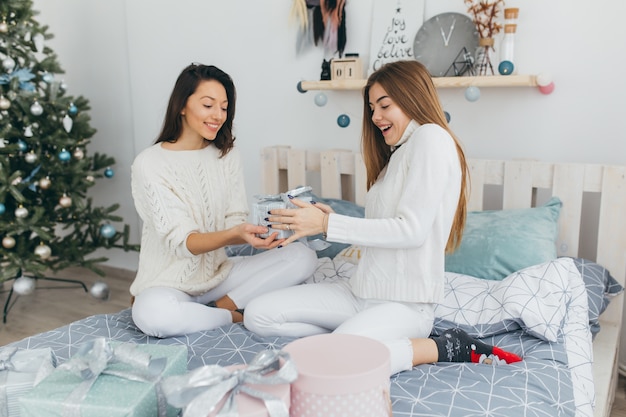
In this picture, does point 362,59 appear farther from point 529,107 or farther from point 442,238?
point 442,238

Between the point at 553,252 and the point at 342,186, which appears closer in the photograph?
the point at 553,252

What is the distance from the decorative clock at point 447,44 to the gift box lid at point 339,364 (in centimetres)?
146

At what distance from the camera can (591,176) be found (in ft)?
6.81

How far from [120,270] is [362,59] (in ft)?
6.49

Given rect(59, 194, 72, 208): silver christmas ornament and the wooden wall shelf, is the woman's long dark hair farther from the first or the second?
rect(59, 194, 72, 208): silver christmas ornament

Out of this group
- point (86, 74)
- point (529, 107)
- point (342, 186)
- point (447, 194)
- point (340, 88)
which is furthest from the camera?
point (86, 74)

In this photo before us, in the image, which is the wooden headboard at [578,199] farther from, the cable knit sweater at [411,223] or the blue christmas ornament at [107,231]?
the blue christmas ornament at [107,231]

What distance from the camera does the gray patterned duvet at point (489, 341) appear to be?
1.31 metres

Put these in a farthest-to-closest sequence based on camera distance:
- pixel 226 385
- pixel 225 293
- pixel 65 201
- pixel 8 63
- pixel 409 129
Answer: pixel 65 201, pixel 8 63, pixel 225 293, pixel 409 129, pixel 226 385

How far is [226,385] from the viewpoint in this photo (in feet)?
3.25

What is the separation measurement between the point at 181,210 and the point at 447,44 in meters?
1.18

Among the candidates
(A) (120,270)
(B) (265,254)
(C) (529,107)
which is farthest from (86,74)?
(C) (529,107)

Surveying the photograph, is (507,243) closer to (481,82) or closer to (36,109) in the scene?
(481,82)

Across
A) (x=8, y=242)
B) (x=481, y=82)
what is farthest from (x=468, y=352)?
(x=8, y=242)
